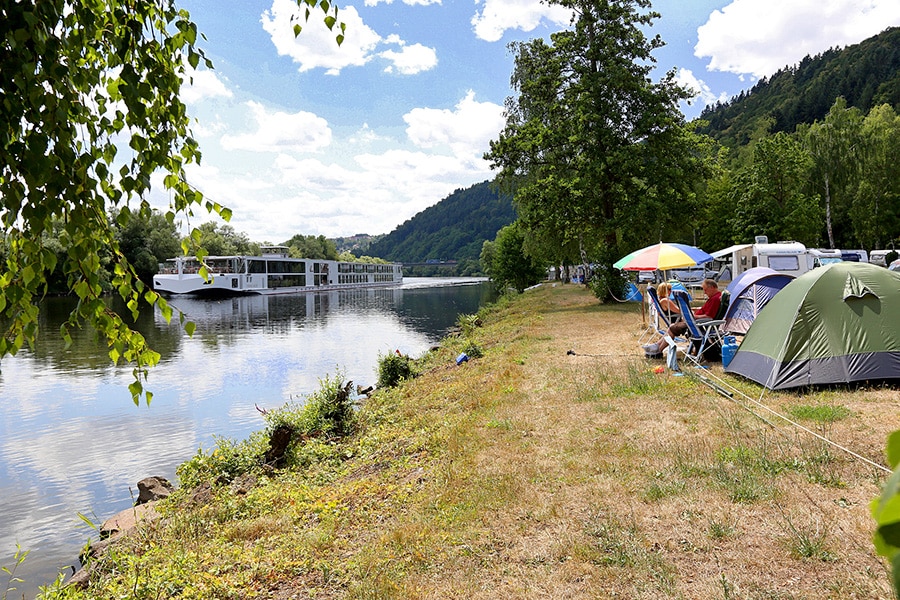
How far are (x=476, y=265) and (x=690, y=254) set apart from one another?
6613 inches

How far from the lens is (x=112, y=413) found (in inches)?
580

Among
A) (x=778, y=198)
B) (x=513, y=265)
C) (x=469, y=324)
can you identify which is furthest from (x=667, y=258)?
(x=513, y=265)

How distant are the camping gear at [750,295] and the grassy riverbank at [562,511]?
3759 mm

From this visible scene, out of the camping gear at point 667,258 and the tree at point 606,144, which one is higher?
the tree at point 606,144

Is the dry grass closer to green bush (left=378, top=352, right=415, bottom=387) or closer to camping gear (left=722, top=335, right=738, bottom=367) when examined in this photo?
camping gear (left=722, top=335, right=738, bottom=367)

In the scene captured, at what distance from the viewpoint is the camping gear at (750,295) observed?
11.6 meters

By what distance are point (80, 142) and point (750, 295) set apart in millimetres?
12361

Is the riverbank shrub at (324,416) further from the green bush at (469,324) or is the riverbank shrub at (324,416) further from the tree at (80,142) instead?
the green bush at (469,324)

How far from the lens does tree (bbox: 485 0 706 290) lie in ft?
79.0

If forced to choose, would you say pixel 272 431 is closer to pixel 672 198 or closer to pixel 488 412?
pixel 488 412

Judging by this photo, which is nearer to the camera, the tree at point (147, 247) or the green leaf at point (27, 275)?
the green leaf at point (27, 275)


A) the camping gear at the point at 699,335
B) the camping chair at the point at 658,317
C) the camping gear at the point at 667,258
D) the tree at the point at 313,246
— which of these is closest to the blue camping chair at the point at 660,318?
the camping chair at the point at 658,317

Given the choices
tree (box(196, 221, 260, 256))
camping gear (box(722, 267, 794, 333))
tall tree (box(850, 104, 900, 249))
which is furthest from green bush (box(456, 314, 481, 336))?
tree (box(196, 221, 260, 256))

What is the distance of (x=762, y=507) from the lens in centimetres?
453
